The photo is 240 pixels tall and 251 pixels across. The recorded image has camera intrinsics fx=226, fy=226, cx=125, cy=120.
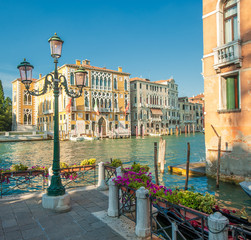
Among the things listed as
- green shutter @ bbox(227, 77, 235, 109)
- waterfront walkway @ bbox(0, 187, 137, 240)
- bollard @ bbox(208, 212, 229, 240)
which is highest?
green shutter @ bbox(227, 77, 235, 109)

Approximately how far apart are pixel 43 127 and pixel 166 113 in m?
29.6

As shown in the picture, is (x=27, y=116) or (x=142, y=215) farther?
(x=27, y=116)

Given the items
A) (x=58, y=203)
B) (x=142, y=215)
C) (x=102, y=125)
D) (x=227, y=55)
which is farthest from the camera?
(x=102, y=125)

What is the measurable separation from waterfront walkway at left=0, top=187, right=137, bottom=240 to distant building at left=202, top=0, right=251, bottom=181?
6.45 m

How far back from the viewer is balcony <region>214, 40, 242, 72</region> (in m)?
9.15

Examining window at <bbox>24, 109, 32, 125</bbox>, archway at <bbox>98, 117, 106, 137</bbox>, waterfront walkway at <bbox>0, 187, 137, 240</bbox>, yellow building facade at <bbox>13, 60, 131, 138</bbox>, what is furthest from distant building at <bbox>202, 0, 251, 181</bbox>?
window at <bbox>24, 109, 32, 125</bbox>

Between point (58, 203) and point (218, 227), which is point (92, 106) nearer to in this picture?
point (58, 203)

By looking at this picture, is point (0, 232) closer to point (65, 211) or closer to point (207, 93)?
point (65, 211)

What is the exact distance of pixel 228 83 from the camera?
1001 cm

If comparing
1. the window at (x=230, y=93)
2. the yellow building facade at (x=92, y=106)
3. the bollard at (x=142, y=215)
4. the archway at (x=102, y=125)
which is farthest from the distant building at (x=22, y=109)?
the bollard at (x=142, y=215)

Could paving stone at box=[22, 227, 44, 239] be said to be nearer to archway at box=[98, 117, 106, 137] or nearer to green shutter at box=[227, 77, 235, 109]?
green shutter at box=[227, 77, 235, 109]

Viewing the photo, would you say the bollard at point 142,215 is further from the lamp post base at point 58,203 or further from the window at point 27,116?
the window at point 27,116

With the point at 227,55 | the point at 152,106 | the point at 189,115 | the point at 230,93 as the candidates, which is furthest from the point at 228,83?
the point at 189,115

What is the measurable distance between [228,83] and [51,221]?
29.4 feet
